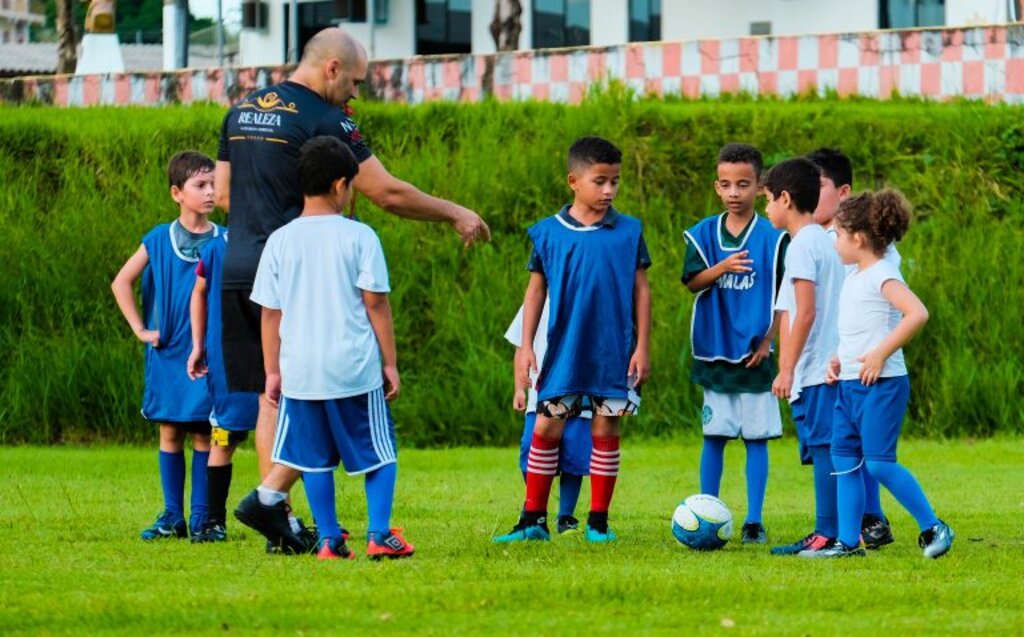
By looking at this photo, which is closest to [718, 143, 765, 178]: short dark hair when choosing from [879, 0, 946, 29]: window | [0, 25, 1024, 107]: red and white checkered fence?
[0, 25, 1024, 107]: red and white checkered fence

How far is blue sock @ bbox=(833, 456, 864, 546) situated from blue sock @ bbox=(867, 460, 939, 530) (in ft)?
0.35

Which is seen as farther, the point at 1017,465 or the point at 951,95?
the point at 951,95

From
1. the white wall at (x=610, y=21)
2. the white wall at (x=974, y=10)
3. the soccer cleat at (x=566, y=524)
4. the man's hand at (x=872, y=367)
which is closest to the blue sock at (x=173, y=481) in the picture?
the soccer cleat at (x=566, y=524)

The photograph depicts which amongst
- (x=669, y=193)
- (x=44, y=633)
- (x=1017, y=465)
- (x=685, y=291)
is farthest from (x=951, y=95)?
(x=44, y=633)

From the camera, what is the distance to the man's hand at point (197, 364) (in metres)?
8.81

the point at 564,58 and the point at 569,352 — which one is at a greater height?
the point at 564,58

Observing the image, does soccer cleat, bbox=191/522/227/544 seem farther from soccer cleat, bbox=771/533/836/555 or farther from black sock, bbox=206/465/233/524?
soccer cleat, bbox=771/533/836/555

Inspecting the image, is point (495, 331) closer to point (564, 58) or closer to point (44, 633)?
point (564, 58)

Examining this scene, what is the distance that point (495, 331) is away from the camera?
56.6 ft

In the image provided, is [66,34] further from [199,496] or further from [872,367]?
[872,367]

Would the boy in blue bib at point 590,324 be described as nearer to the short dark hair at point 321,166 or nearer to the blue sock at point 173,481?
the short dark hair at point 321,166

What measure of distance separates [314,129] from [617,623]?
295 centimetres

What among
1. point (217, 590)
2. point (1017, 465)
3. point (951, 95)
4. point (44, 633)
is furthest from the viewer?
point (951, 95)

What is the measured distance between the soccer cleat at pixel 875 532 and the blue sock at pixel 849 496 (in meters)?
0.55
